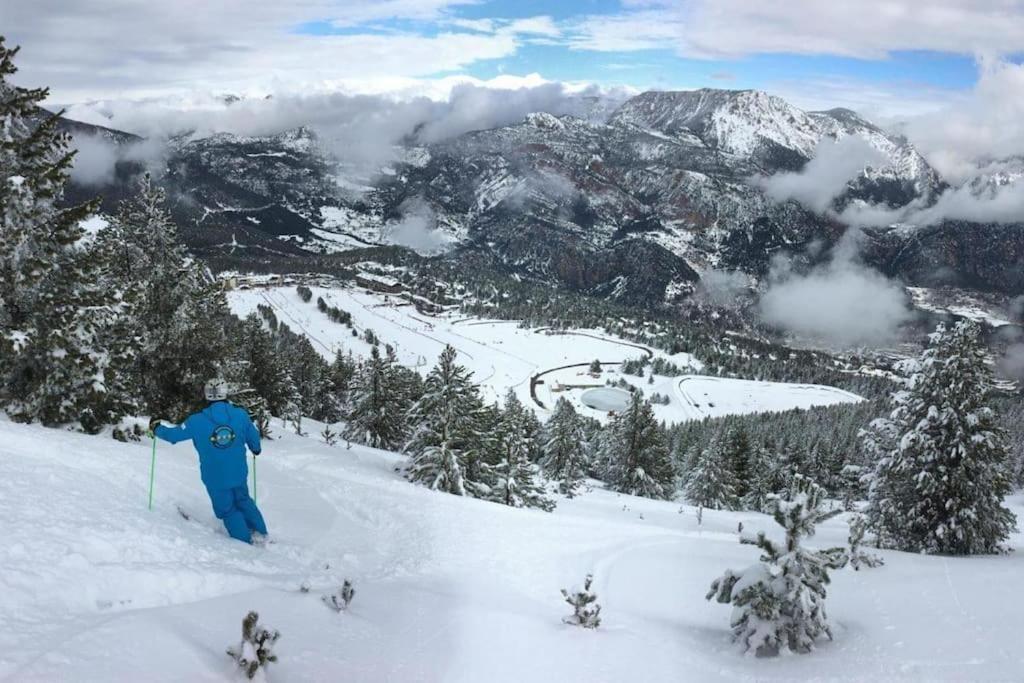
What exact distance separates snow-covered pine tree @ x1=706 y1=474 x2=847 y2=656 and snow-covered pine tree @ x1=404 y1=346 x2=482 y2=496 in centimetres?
1756

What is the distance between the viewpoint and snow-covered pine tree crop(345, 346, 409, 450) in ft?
133

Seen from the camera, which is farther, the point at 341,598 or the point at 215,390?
the point at 215,390

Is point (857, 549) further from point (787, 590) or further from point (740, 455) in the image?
point (740, 455)

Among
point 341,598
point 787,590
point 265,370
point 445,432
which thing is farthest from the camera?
point 265,370

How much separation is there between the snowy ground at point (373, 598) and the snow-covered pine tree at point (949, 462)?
3.01 meters

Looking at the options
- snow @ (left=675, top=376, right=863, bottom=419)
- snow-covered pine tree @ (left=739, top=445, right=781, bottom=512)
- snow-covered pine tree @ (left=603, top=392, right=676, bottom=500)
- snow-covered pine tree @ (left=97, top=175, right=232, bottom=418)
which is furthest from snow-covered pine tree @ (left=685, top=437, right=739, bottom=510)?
snow @ (left=675, top=376, right=863, bottom=419)

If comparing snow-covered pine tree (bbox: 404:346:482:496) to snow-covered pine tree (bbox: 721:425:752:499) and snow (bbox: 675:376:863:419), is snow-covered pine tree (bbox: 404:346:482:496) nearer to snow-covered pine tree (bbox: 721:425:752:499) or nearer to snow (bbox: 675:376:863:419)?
snow-covered pine tree (bbox: 721:425:752:499)

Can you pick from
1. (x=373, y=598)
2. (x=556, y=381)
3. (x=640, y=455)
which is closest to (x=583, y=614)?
(x=373, y=598)

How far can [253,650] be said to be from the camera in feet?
15.2

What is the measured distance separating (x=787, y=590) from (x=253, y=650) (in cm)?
615

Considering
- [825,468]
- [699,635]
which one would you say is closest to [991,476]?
[699,635]

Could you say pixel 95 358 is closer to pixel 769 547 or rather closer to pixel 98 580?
pixel 98 580

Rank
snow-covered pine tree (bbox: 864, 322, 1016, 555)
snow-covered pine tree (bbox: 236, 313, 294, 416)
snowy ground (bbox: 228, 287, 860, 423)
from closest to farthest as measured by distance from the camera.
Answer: snow-covered pine tree (bbox: 864, 322, 1016, 555) < snow-covered pine tree (bbox: 236, 313, 294, 416) < snowy ground (bbox: 228, 287, 860, 423)

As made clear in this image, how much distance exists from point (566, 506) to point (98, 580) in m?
23.2
